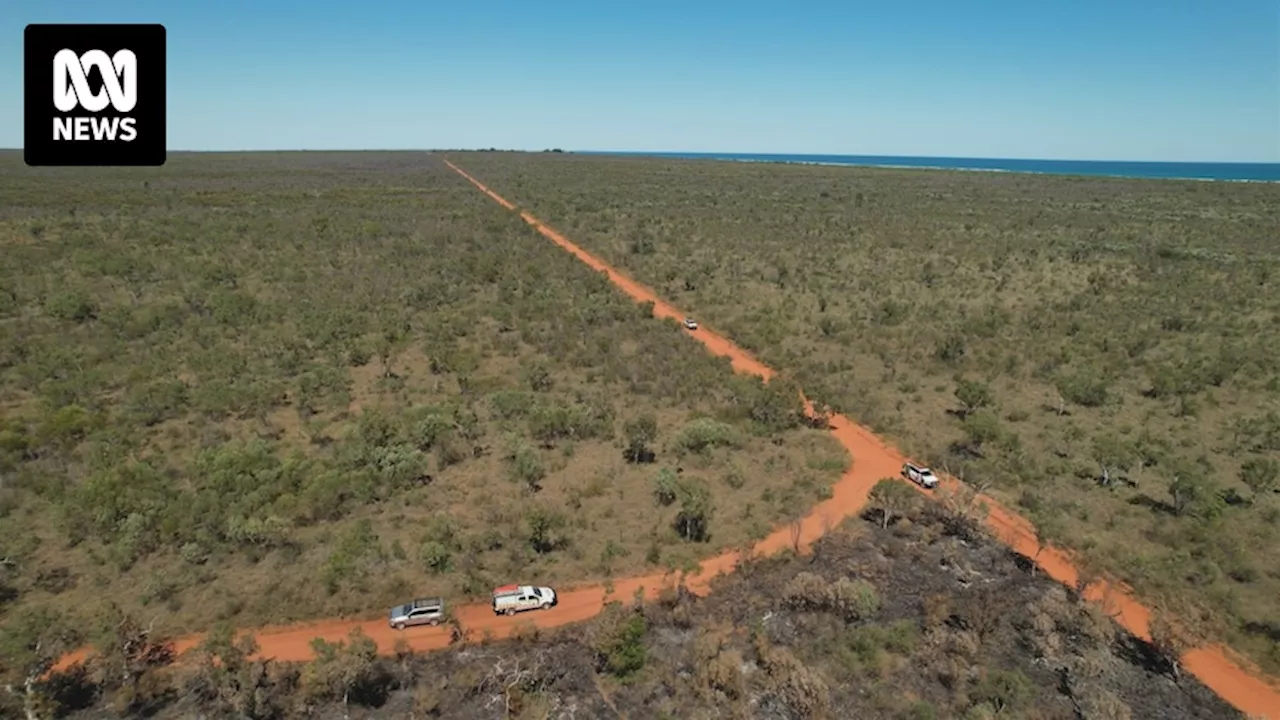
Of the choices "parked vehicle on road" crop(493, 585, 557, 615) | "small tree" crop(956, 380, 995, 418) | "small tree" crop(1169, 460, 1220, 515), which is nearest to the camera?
"parked vehicle on road" crop(493, 585, 557, 615)

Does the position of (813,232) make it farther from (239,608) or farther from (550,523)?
(239,608)

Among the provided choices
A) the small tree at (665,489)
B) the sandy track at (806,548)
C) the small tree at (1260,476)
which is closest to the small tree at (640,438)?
the small tree at (665,489)

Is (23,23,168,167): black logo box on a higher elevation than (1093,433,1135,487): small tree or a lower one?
higher

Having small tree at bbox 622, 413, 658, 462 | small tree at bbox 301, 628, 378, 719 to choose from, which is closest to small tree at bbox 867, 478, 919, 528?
small tree at bbox 622, 413, 658, 462

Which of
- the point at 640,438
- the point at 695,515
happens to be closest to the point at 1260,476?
the point at 695,515

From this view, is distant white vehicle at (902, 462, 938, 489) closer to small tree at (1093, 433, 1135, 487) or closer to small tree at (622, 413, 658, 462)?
small tree at (1093, 433, 1135, 487)

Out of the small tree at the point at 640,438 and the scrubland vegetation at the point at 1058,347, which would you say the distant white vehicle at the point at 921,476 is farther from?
the small tree at the point at 640,438
